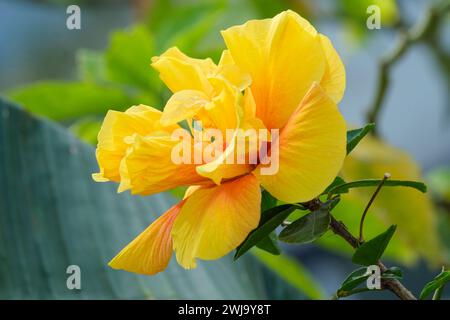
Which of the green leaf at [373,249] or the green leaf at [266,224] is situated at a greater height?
the green leaf at [266,224]

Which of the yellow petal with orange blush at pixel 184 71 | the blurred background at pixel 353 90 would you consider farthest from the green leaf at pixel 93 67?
the yellow petal with orange blush at pixel 184 71

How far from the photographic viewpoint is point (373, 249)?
313 millimetres

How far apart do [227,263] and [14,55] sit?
2212 mm

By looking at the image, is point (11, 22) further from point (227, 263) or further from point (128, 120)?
point (128, 120)

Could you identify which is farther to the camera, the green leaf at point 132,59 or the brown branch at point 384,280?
the green leaf at point 132,59

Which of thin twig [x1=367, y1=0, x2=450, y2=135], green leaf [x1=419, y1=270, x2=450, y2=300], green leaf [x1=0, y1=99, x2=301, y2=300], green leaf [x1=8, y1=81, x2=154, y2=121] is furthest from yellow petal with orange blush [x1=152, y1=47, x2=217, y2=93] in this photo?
thin twig [x1=367, y1=0, x2=450, y2=135]

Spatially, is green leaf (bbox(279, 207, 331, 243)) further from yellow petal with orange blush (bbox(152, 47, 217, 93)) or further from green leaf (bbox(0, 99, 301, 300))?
green leaf (bbox(0, 99, 301, 300))

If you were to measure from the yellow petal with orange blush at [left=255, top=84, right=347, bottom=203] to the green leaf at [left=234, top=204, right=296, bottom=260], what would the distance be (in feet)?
0.05

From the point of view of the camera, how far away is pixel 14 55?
2668 mm

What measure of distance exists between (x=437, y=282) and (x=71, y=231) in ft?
1.00

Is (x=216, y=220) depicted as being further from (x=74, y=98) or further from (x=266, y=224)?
(x=74, y=98)

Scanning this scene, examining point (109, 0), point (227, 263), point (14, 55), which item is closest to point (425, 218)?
point (227, 263)

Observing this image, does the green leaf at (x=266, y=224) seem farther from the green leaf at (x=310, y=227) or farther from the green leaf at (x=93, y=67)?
the green leaf at (x=93, y=67)

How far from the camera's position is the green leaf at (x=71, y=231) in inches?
20.9
